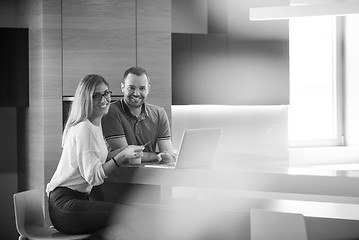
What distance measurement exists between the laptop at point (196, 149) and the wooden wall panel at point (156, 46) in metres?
1.81

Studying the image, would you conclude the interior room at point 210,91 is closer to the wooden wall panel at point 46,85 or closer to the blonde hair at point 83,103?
the wooden wall panel at point 46,85

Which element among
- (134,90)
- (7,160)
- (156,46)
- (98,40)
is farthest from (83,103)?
(7,160)

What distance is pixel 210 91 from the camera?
20.9 feet

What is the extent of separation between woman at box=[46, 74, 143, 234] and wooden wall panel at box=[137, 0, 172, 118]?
1929 millimetres

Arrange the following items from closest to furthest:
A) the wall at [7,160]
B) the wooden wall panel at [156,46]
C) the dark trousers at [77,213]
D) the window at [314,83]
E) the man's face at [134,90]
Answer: the dark trousers at [77,213] → the man's face at [134,90] → the wooden wall panel at [156,46] → the wall at [7,160] → the window at [314,83]

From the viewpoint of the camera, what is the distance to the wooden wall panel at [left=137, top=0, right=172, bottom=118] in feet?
18.7

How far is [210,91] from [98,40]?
1.31m

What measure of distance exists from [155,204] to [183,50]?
2.66 m

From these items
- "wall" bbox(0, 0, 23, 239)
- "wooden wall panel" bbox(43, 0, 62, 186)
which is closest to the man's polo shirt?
"wooden wall panel" bbox(43, 0, 62, 186)

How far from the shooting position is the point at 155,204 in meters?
3.77

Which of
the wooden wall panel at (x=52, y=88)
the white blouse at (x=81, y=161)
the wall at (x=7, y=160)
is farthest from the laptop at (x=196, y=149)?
the wall at (x=7, y=160)

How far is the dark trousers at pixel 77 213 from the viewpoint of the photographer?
3590mm

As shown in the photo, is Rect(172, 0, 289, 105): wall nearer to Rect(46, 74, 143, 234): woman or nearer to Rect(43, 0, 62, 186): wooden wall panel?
Rect(43, 0, 62, 186): wooden wall panel

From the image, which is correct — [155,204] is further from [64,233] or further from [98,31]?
[98,31]
